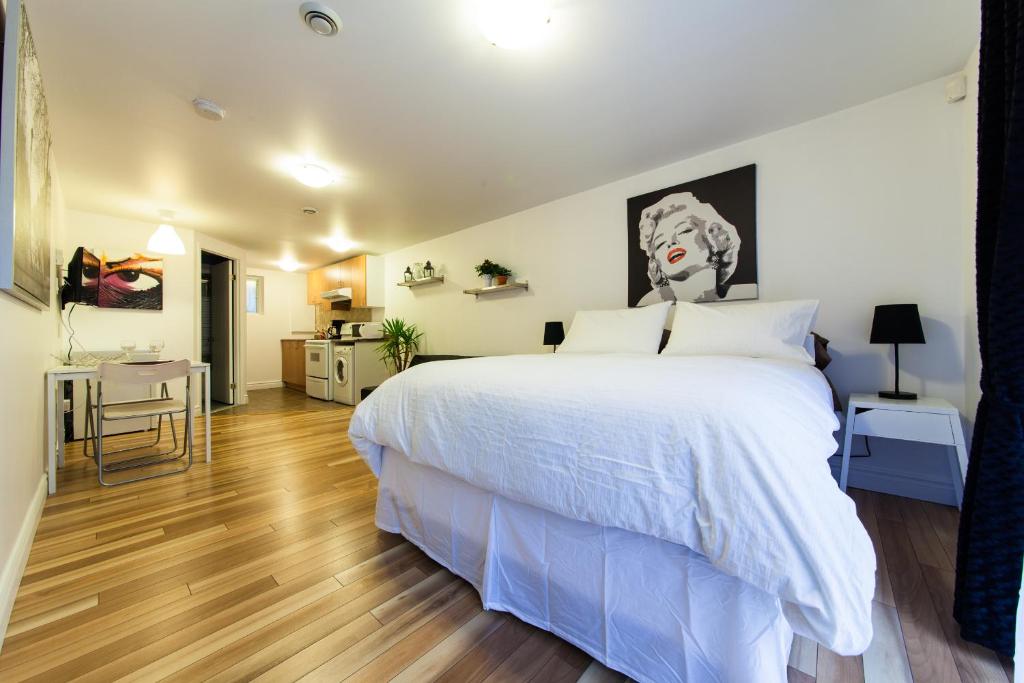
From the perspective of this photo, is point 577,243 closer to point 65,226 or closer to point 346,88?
point 346,88

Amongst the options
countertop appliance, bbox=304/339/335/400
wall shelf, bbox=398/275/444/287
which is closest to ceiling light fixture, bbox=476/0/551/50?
wall shelf, bbox=398/275/444/287

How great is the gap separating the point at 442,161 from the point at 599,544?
9.08 feet

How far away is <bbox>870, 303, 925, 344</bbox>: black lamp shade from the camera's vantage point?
1.89 m

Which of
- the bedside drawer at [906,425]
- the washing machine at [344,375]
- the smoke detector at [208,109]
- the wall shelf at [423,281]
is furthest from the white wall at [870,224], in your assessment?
the washing machine at [344,375]

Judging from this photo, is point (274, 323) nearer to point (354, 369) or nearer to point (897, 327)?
point (354, 369)

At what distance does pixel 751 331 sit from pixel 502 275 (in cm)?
252

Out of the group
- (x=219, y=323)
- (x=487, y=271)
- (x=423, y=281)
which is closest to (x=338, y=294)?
(x=219, y=323)

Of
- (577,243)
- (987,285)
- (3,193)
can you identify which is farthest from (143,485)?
(987,285)

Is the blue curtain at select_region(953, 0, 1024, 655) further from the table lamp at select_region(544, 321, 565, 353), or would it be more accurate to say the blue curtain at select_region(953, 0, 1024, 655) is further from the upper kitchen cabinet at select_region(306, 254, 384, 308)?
the upper kitchen cabinet at select_region(306, 254, 384, 308)

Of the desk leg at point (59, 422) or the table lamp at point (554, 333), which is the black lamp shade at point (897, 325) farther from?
the desk leg at point (59, 422)

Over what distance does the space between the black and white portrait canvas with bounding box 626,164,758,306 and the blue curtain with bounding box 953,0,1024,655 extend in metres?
1.59

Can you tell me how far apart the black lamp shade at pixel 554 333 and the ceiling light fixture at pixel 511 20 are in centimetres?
214

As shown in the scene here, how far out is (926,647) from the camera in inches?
43.2

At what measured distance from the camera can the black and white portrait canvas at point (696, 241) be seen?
2.63 m
